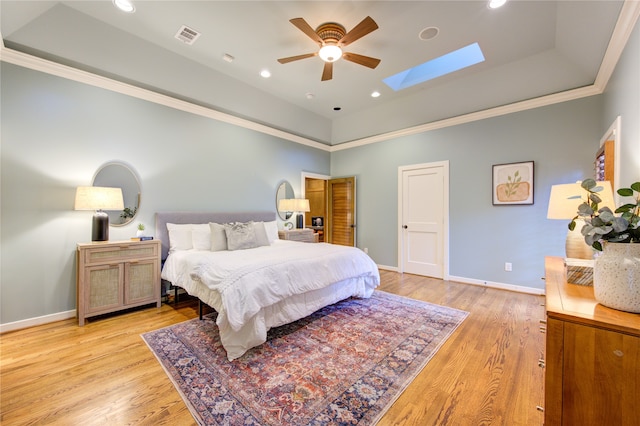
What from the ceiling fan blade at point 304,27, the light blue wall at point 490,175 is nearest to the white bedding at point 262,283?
the light blue wall at point 490,175

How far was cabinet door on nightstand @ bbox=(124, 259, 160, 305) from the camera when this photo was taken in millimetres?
3064

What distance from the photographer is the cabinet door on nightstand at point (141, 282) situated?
306 cm

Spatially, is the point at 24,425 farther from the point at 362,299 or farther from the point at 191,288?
the point at 362,299

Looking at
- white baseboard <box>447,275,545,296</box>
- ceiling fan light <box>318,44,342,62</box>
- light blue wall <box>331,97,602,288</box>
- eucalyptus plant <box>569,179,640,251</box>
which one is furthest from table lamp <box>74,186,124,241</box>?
white baseboard <box>447,275,545,296</box>

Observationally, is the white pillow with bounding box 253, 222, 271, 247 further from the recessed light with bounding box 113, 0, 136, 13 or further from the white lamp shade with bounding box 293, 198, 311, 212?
the recessed light with bounding box 113, 0, 136, 13

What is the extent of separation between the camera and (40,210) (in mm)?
2814

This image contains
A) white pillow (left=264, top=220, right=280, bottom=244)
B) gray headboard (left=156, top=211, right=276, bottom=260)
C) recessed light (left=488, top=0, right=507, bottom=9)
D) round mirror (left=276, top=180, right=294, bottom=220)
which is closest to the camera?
recessed light (left=488, top=0, right=507, bottom=9)

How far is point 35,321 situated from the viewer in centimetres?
277

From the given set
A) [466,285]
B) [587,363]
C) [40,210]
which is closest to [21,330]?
[40,210]

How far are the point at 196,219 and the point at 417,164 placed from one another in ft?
13.5

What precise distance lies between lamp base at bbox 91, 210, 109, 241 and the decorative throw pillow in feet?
4.42

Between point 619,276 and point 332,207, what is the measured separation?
544cm

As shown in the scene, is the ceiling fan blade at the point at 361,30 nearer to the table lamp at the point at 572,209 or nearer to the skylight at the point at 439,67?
the skylight at the point at 439,67

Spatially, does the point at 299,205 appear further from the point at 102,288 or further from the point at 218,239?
the point at 102,288
